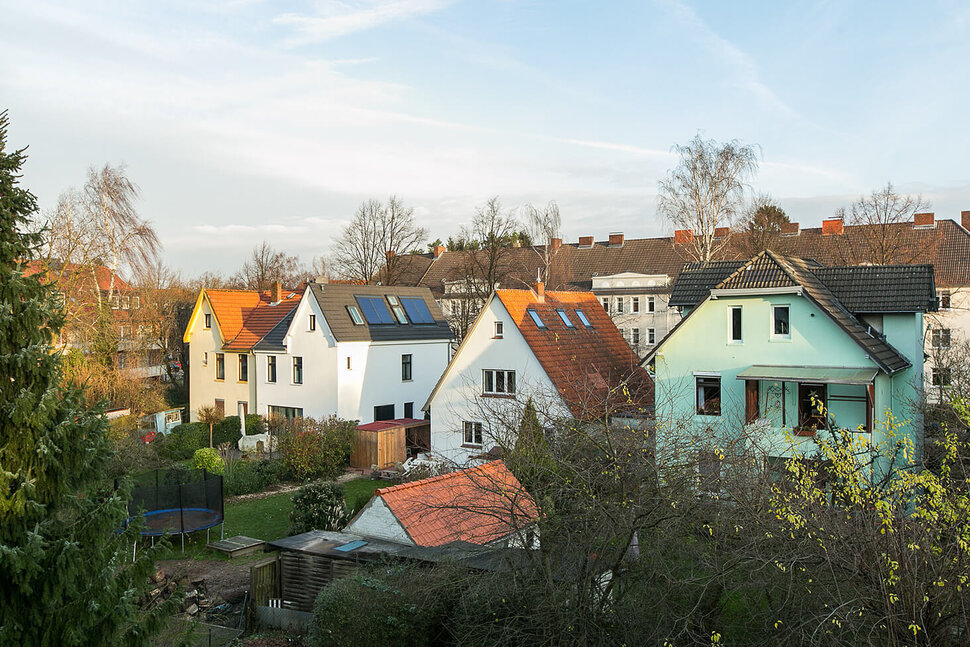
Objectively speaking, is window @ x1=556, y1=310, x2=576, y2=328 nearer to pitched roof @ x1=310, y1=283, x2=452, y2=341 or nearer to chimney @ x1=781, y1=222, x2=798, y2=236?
pitched roof @ x1=310, y1=283, x2=452, y2=341

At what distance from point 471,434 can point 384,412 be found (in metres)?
8.09

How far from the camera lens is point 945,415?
16719 mm

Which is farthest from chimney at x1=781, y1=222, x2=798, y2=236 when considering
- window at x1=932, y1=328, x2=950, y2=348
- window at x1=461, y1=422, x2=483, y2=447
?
window at x1=461, y1=422, x2=483, y2=447

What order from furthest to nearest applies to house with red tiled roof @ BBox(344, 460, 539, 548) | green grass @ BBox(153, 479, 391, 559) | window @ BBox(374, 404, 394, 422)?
window @ BBox(374, 404, 394, 422) → green grass @ BBox(153, 479, 391, 559) → house with red tiled roof @ BBox(344, 460, 539, 548)

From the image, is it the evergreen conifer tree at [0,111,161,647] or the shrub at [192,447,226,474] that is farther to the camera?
the shrub at [192,447,226,474]

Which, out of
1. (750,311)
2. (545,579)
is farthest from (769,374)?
(545,579)

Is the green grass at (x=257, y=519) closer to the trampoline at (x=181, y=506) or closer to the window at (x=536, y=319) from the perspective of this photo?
the trampoline at (x=181, y=506)

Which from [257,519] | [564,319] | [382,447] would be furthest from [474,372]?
[257,519]

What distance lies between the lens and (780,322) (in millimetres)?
20453

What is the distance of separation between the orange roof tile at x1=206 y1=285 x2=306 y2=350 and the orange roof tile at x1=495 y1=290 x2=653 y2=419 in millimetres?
14507

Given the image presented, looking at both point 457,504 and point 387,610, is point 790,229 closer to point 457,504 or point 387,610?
point 457,504

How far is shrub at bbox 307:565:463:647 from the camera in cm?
1041

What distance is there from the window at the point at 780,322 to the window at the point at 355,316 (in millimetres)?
17880

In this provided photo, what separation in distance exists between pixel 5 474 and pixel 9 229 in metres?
2.55
